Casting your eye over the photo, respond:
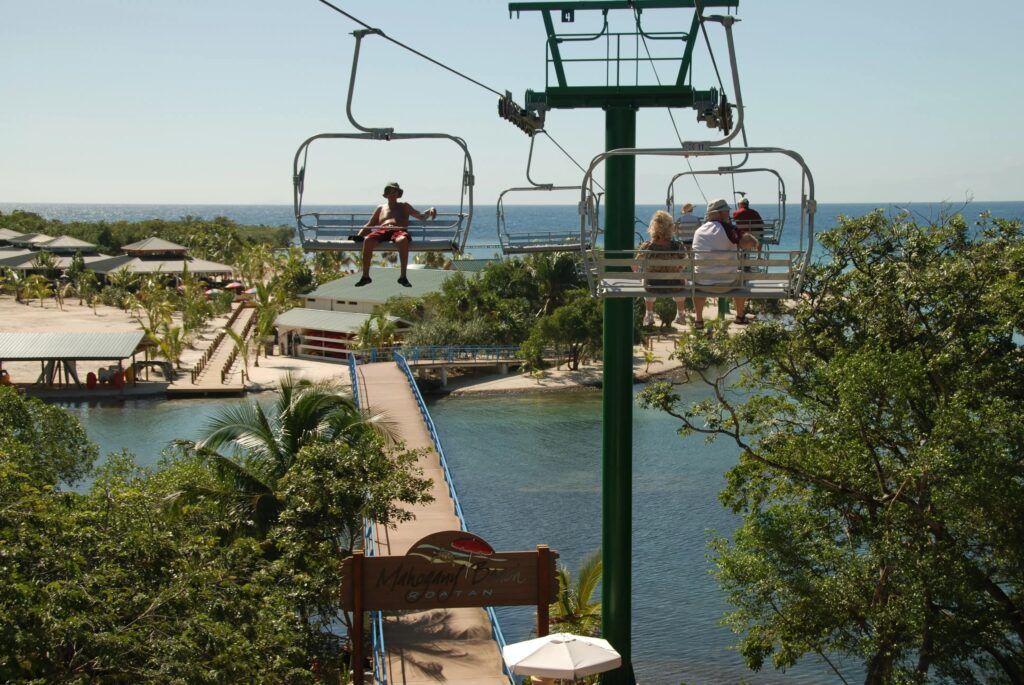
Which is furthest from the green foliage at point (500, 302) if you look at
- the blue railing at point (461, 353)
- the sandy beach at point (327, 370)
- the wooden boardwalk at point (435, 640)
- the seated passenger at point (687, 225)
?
the seated passenger at point (687, 225)

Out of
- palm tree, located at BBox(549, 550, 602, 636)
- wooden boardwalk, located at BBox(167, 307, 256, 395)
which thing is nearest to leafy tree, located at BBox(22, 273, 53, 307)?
wooden boardwalk, located at BBox(167, 307, 256, 395)

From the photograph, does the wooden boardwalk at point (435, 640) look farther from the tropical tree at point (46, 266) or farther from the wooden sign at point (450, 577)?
the tropical tree at point (46, 266)

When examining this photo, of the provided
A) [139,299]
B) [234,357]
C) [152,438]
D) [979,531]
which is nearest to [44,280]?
[139,299]

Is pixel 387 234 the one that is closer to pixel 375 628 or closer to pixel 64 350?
pixel 375 628

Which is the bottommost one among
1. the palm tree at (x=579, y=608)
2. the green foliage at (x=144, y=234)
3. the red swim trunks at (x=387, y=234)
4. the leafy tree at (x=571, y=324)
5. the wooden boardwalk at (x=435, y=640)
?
the palm tree at (x=579, y=608)

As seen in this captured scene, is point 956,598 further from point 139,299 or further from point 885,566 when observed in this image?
point 139,299

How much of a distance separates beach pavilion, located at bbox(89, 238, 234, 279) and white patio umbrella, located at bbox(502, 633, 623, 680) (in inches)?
2459

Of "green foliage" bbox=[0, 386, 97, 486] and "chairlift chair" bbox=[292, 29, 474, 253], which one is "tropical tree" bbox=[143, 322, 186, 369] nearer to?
"green foliage" bbox=[0, 386, 97, 486]

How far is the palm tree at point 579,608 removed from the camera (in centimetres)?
1755

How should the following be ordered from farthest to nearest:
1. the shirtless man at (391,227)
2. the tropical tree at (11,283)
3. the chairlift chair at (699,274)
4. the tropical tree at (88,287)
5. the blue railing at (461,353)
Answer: the tropical tree at (11,283), the tropical tree at (88,287), the blue railing at (461,353), the shirtless man at (391,227), the chairlift chair at (699,274)

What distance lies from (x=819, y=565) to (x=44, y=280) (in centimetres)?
6814

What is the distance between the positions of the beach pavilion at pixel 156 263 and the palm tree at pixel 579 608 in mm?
55806

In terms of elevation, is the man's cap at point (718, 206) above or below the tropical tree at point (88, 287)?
above

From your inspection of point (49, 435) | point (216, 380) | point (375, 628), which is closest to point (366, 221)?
point (375, 628)
